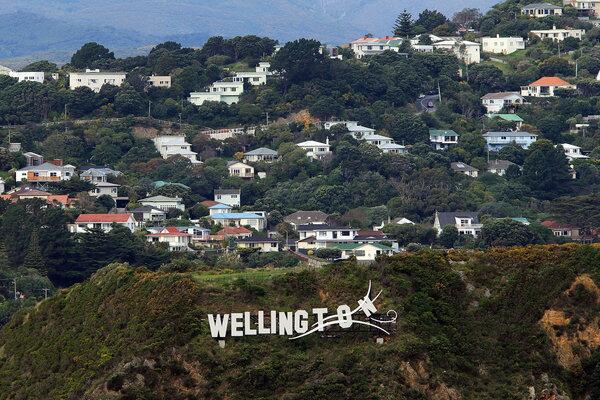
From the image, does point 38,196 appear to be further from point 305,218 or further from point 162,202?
point 305,218

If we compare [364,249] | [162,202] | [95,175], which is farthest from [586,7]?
[364,249]

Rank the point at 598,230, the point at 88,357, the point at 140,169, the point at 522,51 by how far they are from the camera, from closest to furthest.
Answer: the point at 88,357 < the point at 598,230 < the point at 140,169 < the point at 522,51

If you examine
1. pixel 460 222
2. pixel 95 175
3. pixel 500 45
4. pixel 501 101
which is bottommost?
pixel 460 222

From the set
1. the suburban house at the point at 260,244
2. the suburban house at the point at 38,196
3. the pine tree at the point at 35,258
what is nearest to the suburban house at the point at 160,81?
the suburban house at the point at 38,196

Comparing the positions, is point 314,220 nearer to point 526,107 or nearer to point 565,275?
point 526,107

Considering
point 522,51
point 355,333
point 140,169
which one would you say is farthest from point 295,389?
point 522,51

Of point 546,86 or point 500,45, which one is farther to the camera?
point 500,45

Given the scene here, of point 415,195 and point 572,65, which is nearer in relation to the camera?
point 415,195

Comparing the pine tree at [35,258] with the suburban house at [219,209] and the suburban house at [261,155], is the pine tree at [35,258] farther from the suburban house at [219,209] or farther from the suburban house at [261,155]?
the suburban house at [261,155]
